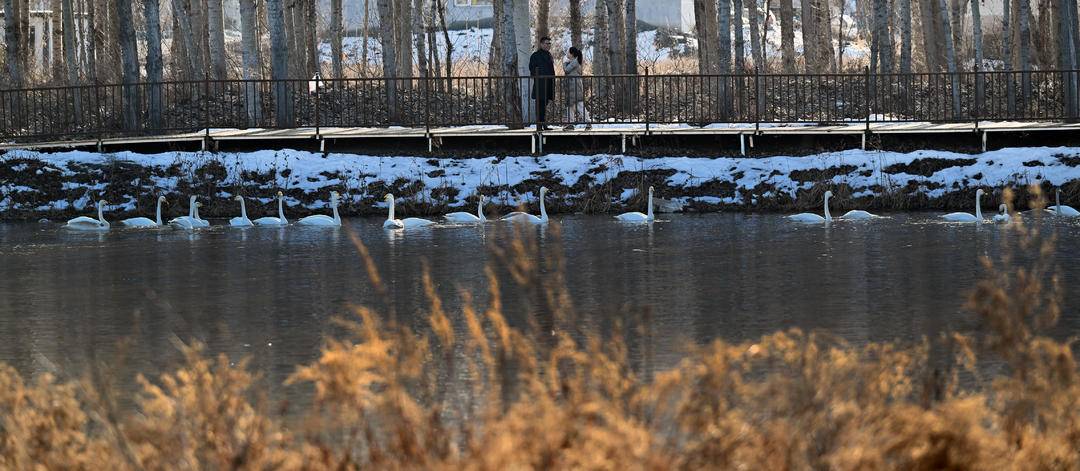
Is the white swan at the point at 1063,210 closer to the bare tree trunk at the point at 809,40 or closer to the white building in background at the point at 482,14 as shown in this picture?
the bare tree trunk at the point at 809,40

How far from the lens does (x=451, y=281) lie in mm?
14344

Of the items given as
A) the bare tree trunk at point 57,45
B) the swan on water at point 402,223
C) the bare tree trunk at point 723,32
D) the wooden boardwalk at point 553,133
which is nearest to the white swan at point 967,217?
the wooden boardwalk at point 553,133

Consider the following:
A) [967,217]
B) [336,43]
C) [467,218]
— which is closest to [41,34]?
[336,43]

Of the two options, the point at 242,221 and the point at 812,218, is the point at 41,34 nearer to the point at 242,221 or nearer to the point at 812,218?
the point at 242,221

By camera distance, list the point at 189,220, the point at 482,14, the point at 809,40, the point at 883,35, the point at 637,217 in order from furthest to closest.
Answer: the point at 482,14 → the point at 809,40 → the point at 883,35 → the point at 189,220 → the point at 637,217

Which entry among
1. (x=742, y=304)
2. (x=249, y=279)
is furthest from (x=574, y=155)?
(x=742, y=304)

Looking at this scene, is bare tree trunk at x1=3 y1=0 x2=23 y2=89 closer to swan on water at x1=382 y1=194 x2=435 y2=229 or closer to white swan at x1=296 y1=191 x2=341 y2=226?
white swan at x1=296 y1=191 x2=341 y2=226

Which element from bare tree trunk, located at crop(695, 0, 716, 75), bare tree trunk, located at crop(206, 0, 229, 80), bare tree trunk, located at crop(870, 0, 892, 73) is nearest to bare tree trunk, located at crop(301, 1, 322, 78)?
bare tree trunk, located at crop(206, 0, 229, 80)

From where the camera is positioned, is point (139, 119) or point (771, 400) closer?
point (771, 400)

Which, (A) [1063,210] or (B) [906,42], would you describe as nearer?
(A) [1063,210]

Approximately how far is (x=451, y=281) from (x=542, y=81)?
1471 cm

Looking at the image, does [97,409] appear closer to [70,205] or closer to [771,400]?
[771,400]

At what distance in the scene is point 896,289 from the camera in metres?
13.1

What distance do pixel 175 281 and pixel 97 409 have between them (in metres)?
9.65
